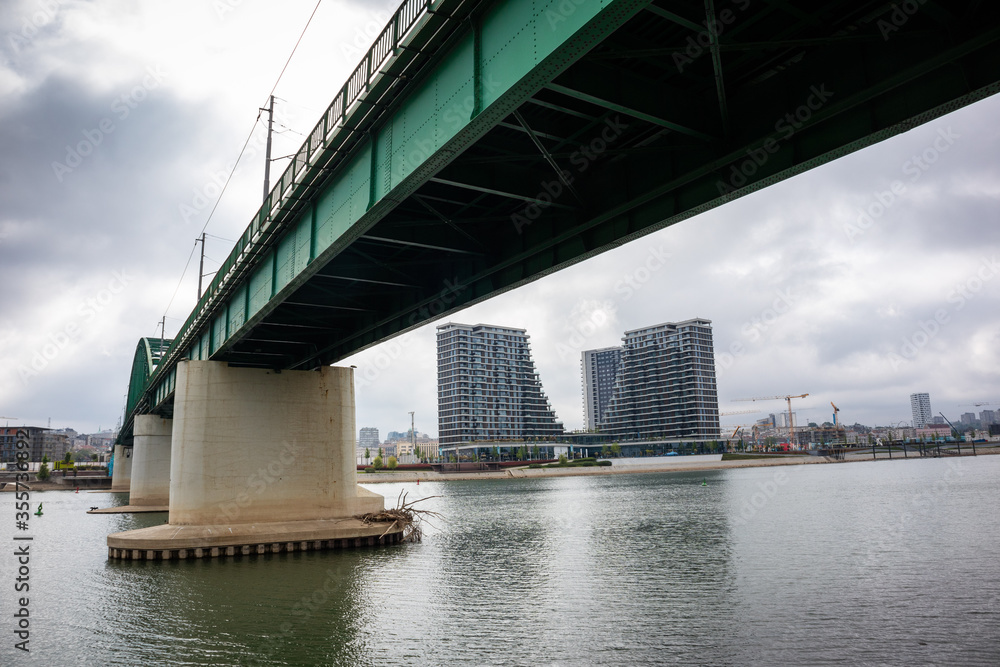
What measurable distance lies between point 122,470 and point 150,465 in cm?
4762

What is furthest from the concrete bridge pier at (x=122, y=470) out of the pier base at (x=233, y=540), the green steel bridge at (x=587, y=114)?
the green steel bridge at (x=587, y=114)

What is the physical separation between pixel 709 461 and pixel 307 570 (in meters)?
174

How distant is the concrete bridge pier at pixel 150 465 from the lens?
65688 mm

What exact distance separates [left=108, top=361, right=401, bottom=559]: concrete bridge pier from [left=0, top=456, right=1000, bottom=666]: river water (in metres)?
1.58

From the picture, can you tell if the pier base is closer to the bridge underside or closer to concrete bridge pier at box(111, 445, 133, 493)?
the bridge underside

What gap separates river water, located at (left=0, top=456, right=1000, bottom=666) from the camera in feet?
47.6

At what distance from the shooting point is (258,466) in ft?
108

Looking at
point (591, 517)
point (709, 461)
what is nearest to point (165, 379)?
point (591, 517)

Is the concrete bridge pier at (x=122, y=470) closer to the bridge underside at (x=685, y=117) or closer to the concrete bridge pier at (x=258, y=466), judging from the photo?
the concrete bridge pier at (x=258, y=466)

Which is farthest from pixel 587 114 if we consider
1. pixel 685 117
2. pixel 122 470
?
pixel 122 470

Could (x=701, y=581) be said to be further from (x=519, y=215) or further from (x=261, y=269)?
(x=261, y=269)

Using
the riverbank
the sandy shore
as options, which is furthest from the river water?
the riverbank

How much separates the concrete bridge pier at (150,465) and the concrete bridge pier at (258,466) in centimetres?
3889

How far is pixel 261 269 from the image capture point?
25.6m
